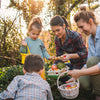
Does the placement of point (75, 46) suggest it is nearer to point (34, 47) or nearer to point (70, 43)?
point (70, 43)

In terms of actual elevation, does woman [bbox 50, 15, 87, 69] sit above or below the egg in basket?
above

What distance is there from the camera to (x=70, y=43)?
9.82 feet

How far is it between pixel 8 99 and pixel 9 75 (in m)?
1.41

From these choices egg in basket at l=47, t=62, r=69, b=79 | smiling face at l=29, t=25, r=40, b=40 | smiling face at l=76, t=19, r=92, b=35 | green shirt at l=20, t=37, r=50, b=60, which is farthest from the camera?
green shirt at l=20, t=37, r=50, b=60

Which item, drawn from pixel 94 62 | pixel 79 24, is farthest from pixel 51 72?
pixel 79 24

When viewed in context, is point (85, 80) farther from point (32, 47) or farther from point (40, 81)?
point (32, 47)

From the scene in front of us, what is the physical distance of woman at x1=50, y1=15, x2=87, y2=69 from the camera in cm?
281

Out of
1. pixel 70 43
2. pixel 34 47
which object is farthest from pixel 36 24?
pixel 70 43

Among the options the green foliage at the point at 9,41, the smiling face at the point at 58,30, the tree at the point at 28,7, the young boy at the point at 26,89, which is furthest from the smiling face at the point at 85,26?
the green foliage at the point at 9,41

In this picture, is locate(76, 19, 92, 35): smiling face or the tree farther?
the tree

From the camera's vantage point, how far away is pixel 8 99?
168 cm

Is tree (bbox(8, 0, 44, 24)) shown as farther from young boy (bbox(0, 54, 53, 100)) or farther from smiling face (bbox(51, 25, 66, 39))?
young boy (bbox(0, 54, 53, 100))

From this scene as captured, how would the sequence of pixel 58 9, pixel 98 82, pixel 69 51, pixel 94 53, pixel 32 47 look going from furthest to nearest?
1. pixel 58 9
2. pixel 32 47
3. pixel 69 51
4. pixel 94 53
5. pixel 98 82

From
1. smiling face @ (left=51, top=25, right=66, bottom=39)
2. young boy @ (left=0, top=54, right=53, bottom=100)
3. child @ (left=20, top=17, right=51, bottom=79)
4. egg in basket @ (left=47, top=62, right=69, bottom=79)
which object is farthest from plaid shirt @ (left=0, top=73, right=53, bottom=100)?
child @ (left=20, top=17, right=51, bottom=79)
